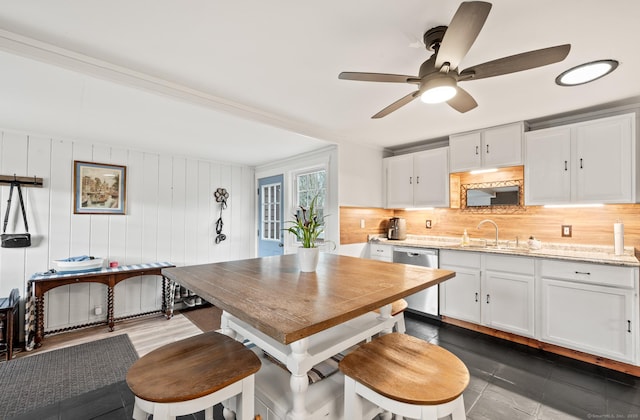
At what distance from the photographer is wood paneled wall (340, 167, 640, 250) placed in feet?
8.94

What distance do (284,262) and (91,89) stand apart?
6.26 ft

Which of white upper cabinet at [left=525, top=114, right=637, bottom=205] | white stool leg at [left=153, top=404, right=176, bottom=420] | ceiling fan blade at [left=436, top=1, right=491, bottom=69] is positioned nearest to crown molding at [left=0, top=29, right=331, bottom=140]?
ceiling fan blade at [left=436, top=1, right=491, bottom=69]

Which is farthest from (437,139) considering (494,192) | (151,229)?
(151,229)

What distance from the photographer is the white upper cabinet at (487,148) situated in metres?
3.03

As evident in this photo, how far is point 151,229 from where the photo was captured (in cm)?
387

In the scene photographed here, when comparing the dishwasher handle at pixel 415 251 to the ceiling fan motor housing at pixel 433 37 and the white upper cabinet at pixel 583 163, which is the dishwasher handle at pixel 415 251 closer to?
the white upper cabinet at pixel 583 163

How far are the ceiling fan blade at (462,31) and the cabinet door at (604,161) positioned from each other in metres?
2.21

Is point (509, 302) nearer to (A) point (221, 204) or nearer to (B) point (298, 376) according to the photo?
(B) point (298, 376)

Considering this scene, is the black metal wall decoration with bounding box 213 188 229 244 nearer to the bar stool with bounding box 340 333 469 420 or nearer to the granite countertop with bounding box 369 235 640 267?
the granite countertop with bounding box 369 235 640 267

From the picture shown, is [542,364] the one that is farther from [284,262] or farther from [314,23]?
[314,23]

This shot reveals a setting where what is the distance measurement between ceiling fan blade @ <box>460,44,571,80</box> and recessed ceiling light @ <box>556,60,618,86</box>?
0.90m

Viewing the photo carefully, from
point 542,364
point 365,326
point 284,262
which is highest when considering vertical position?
point 284,262

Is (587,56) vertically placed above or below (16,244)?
above

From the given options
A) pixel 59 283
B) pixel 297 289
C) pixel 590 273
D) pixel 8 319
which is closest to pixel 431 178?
pixel 590 273
